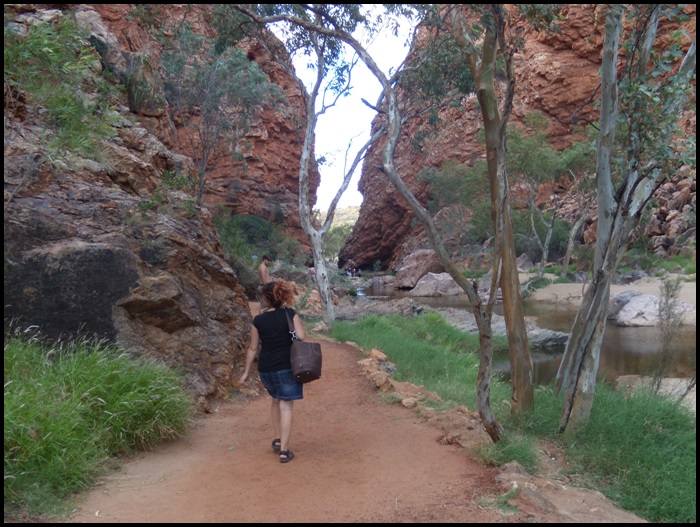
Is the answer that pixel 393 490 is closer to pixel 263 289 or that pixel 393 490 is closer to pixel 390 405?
pixel 263 289

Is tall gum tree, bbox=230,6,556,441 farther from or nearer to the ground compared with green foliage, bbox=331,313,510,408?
farther from the ground

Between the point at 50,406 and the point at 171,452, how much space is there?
1.21 metres

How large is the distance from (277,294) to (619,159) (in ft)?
11.5

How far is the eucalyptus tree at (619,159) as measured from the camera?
16.8 ft

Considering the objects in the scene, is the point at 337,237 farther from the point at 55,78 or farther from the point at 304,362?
the point at 304,362

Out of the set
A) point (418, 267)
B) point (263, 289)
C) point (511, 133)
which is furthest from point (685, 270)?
point (263, 289)

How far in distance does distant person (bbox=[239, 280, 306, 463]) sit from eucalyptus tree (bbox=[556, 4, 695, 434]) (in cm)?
267

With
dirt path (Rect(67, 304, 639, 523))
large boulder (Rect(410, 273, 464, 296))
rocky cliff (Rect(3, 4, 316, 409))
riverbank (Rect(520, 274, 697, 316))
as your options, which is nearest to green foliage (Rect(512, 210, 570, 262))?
large boulder (Rect(410, 273, 464, 296))

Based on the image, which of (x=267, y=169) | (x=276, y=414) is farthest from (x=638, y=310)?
(x=267, y=169)

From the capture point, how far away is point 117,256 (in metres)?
6.11

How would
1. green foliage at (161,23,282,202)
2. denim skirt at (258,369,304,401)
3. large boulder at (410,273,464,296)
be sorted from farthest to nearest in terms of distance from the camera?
large boulder at (410,273,464,296) → green foliage at (161,23,282,202) → denim skirt at (258,369,304,401)

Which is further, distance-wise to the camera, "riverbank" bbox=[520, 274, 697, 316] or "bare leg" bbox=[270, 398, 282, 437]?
"riverbank" bbox=[520, 274, 697, 316]

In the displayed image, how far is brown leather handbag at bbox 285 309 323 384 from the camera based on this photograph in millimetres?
4578

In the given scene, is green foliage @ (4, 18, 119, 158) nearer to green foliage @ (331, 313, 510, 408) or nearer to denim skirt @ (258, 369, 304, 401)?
denim skirt @ (258, 369, 304, 401)
